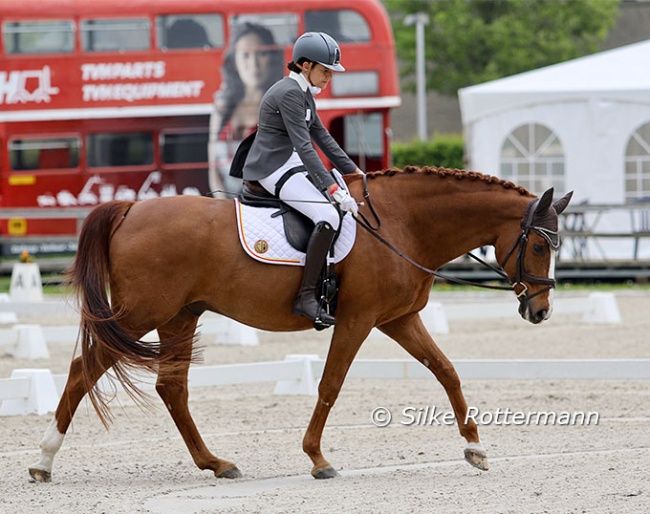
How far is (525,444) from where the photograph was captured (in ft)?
23.1

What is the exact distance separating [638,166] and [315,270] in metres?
13.1

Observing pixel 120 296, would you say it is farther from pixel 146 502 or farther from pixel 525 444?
pixel 525 444

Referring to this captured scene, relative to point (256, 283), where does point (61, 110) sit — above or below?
above

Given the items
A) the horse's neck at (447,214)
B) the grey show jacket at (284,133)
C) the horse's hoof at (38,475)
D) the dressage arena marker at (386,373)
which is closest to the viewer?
the horse's hoof at (38,475)

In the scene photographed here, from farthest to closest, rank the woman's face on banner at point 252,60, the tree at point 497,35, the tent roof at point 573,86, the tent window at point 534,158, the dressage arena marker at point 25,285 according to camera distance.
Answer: the tree at point 497,35
the woman's face on banner at point 252,60
the tent window at point 534,158
the tent roof at point 573,86
the dressage arena marker at point 25,285

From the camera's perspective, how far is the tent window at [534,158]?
60.5 feet

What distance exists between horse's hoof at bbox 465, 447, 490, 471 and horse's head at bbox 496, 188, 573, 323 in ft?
2.54

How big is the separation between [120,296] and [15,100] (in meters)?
14.1

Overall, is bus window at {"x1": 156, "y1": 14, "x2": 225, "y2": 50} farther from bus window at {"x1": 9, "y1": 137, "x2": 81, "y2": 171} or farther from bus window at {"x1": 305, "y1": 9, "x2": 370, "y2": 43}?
bus window at {"x1": 9, "y1": 137, "x2": 81, "y2": 171}

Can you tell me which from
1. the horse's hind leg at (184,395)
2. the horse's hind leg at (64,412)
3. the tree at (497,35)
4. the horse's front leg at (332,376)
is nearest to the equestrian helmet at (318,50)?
Result: the horse's front leg at (332,376)

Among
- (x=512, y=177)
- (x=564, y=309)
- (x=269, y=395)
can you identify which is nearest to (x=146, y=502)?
(x=269, y=395)

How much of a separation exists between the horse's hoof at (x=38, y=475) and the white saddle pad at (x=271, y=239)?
159 centimetres

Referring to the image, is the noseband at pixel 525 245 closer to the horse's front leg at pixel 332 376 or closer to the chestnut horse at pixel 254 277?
the chestnut horse at pixel 254 277

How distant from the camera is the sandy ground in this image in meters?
5.53
